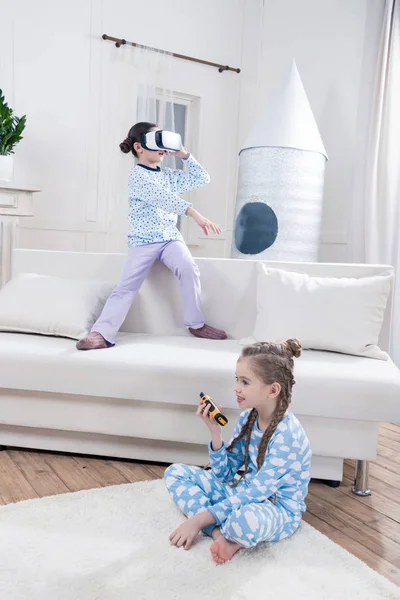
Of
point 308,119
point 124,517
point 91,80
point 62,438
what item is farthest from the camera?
point 91,80

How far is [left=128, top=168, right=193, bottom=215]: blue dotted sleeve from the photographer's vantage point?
2543mm

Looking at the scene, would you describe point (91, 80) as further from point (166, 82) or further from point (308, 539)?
point (308, 539)

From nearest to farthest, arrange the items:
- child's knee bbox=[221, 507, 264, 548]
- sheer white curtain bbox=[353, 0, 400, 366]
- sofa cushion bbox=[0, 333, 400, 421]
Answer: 1. child's knee bbox=[221, 507, 264, 548]
2. sofa cushion bbox=[0, 333, 400, 421]
3. sheer white curtain bbox=[353, 0, 400, 366]

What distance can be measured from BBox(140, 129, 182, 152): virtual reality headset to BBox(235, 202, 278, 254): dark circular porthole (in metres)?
1.21

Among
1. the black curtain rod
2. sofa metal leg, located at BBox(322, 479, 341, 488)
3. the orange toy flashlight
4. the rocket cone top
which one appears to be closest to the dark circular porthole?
the rocket cone top

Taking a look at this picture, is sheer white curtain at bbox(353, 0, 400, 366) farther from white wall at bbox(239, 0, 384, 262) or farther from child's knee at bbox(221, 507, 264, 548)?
child's knee at bbox(221, 507, 264, 548)

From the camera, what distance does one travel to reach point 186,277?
95.9 inches

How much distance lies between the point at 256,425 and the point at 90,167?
301 centimetres

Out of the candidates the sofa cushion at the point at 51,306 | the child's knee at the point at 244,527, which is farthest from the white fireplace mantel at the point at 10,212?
the child's knee at the point at 244,527

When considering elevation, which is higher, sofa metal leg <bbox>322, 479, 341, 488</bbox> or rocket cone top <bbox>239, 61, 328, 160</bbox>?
rocket cone top <bbox>239, 61, 328, 160</bbox>

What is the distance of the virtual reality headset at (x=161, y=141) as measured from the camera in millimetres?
2512

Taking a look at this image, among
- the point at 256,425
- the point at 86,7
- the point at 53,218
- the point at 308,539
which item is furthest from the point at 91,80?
the point at 308,539

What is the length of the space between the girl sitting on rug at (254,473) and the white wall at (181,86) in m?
2.72

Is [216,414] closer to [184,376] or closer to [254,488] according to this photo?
[254,488]
